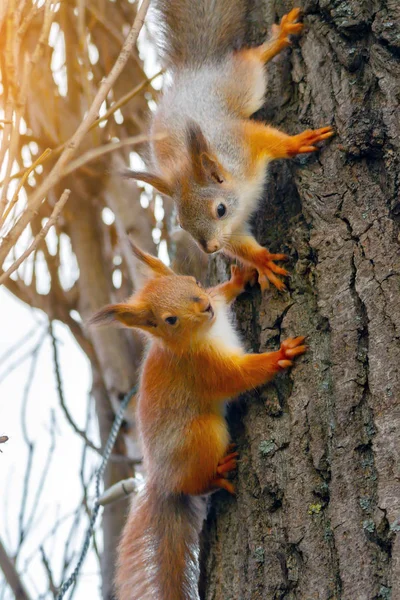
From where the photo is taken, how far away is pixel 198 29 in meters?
2.98

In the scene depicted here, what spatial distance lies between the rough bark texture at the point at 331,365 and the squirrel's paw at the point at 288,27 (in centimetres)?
7

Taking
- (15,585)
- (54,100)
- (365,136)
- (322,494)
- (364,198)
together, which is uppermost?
(54,100)

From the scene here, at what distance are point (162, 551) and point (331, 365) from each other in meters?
0.87

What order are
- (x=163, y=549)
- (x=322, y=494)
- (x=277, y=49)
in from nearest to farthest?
1. (x=322, y=494)
2. (x=163, y=549)
3. (x=277, y=49)

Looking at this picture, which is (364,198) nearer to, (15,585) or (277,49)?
(277,49)

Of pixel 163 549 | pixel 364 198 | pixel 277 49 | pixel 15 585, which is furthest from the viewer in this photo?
pixel 15 585

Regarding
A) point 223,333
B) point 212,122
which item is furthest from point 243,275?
point 212,122

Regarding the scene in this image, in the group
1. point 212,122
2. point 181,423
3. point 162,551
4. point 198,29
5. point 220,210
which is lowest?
point 162,551

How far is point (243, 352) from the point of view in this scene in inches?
91.0

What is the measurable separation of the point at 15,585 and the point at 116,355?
1117mm

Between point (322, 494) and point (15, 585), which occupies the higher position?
point (15, 585)

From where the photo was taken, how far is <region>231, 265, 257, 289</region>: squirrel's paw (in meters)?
2.32

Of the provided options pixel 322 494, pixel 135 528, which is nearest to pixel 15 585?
pixel 135 528

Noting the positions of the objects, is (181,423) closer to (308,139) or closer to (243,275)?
(243,275)
